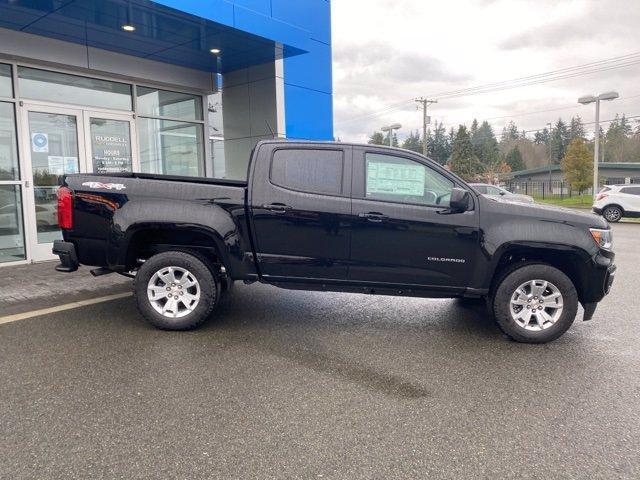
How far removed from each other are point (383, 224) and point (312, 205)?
734 mm

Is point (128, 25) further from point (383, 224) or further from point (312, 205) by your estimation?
point (383, 224)

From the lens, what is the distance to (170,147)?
1131 centimetres

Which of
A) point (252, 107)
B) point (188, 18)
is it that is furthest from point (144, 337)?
point (252, 107)

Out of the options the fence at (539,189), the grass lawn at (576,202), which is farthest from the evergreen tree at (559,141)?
the grass lawn at (576,202)

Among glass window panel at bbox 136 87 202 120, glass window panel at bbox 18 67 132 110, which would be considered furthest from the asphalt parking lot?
glass window panel at bbox 136 87 202 120

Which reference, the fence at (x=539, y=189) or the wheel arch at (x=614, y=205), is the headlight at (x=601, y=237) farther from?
the fence at (x=539, y=189)

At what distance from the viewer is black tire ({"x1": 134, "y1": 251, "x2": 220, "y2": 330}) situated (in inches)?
202

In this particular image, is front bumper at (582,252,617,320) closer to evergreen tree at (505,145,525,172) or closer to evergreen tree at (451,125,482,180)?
evergreen tree at (451,125,482,180)

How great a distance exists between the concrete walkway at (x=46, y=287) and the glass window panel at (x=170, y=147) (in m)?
3.29

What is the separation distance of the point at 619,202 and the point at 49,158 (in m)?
19.7

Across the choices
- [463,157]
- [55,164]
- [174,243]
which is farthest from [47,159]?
[463,157]

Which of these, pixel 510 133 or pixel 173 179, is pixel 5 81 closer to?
pixel 173 179

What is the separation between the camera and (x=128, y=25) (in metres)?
8.14

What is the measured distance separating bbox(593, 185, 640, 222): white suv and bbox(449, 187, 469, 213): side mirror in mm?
18003
